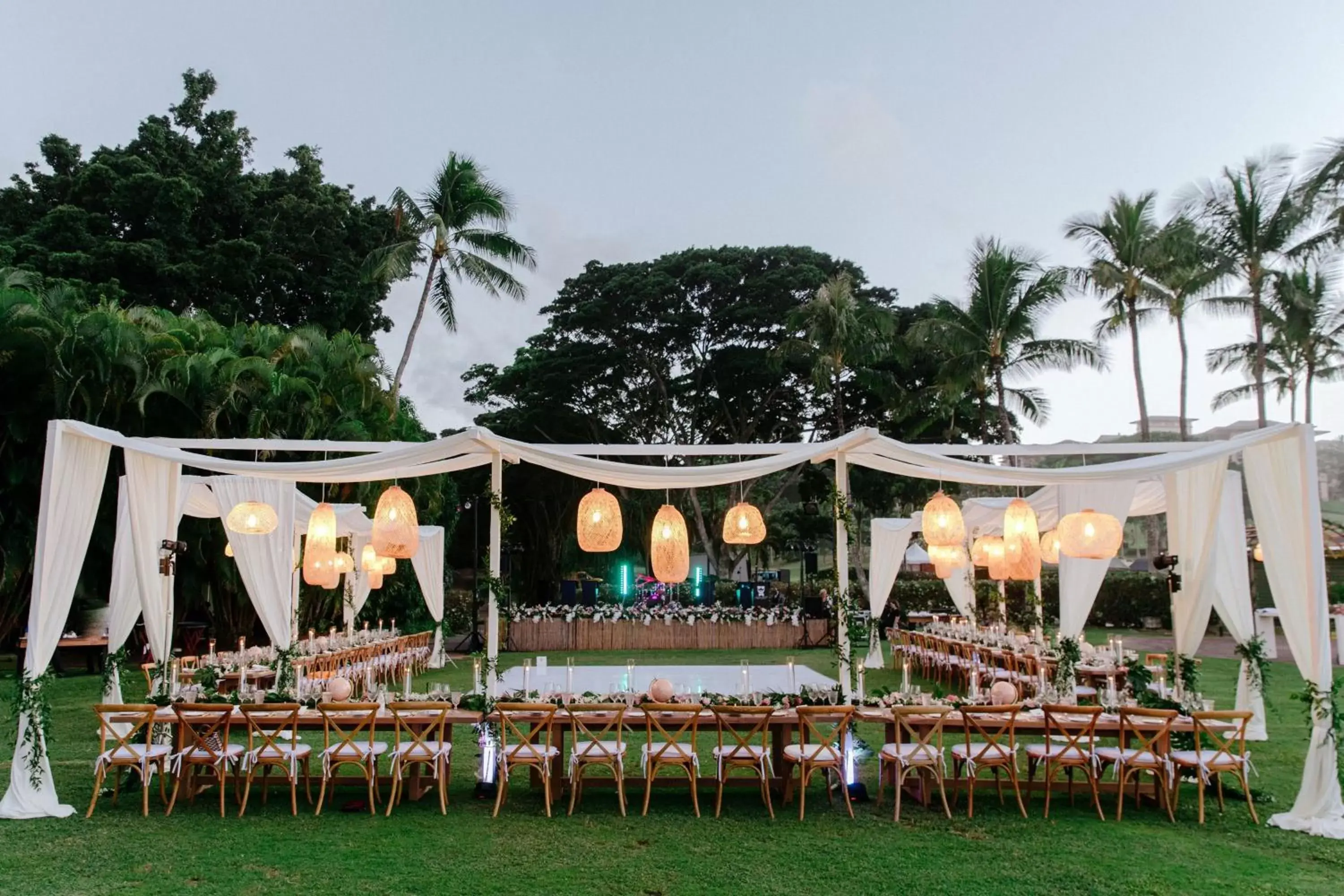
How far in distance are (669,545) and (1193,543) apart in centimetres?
490

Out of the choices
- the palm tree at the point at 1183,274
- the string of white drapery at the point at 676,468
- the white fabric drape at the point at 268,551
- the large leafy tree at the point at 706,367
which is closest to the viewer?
the string of white drapery at the point at 676,468

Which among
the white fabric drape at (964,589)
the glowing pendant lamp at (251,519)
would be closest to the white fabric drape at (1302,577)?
the white fabric drape at (964,589)

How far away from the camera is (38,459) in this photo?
16.2 m

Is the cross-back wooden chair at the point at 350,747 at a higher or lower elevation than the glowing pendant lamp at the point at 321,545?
lower

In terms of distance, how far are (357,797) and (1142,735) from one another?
6.23 metres

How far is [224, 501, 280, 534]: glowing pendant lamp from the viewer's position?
8609 mm

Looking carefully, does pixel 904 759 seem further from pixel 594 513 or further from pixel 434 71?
pixel 434 71

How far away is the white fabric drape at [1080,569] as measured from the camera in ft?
32.9

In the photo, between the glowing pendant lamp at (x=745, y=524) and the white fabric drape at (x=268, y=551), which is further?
the white fabric drape at (x=268, y=551)

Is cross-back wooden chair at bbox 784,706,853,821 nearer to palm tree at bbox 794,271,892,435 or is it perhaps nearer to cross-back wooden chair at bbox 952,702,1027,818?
cross-back wooden chair at bbox 952,702,1027,818

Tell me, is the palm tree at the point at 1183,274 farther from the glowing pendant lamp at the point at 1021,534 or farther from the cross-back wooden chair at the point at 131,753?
the cross-back wooden chair at the point at 131,753

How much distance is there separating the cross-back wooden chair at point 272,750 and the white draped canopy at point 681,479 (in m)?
1.36

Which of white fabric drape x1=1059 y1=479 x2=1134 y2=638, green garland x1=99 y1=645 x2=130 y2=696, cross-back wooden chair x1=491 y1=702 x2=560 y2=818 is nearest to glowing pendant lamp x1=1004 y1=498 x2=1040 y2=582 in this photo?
white fabric drape x1=1059 y1=479 x2=1134 y2=638

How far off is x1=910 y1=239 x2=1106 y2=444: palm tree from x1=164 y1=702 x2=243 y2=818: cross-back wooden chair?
19.6 m
